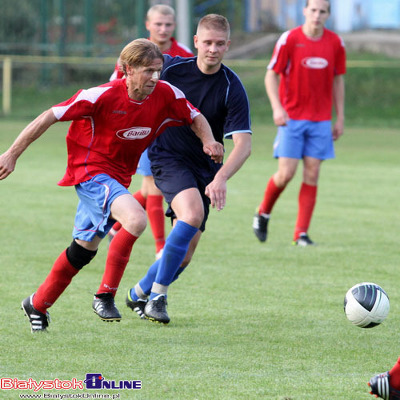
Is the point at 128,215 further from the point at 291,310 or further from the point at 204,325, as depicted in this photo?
the point at 291,310

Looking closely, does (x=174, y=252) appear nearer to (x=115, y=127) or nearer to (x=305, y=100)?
(x=115, y=127)

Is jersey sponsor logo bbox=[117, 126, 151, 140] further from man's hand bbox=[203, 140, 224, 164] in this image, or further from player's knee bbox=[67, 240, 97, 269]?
player's knee bbox=[67, 240, 97, 269]

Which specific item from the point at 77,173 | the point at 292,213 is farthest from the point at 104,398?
the point at 292,213

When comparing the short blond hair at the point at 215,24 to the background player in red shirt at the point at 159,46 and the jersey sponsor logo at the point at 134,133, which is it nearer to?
the jersey sponsor logo at the point at 134,133

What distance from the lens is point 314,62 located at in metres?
8.80

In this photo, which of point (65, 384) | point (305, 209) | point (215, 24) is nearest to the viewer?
point (65, 384)

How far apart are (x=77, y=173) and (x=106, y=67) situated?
23.3 m

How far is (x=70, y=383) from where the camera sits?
416 centimetres

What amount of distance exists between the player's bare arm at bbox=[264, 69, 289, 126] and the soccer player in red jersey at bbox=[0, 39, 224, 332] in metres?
3.07

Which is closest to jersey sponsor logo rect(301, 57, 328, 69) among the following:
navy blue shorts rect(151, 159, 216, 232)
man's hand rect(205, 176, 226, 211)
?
navy blue shorts rect(151, 159, 216, 232)

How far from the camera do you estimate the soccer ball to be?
4.95 metres

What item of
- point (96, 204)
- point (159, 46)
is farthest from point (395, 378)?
point (159, 46)

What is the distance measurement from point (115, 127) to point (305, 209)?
384cm

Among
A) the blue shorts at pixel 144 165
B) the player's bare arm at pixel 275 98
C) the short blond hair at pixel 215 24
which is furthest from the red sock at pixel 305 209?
the short blond hair at pixel 215 24
